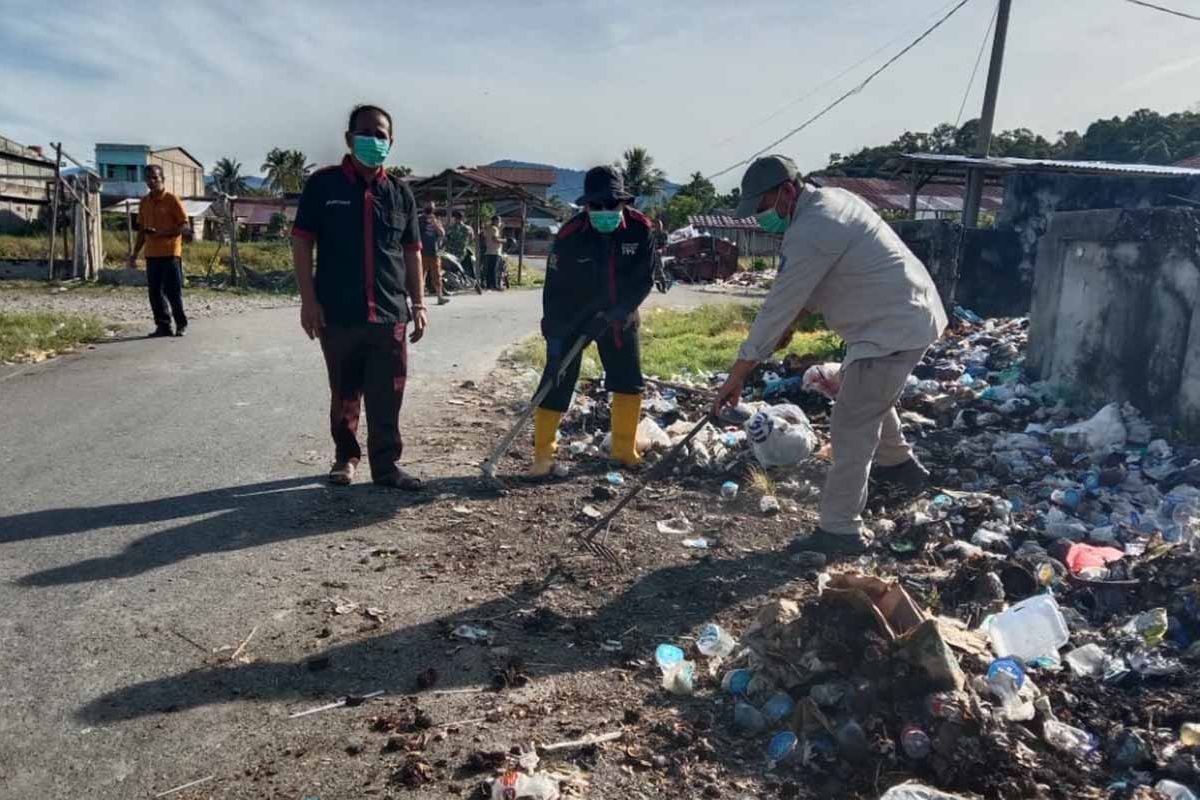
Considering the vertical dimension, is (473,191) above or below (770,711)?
above

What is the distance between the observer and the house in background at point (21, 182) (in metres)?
16.2

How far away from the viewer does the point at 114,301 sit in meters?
13.8

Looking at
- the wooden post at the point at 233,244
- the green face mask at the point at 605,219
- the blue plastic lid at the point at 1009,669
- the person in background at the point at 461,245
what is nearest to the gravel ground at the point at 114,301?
the wooden post at the point at 233,244

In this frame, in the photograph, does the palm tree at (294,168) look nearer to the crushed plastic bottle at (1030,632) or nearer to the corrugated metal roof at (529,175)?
the corrugated metal roof at (529,175)

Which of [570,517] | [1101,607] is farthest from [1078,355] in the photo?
[570,517]

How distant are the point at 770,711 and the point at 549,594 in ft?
3.82

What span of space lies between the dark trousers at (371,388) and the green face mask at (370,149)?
0.82 m

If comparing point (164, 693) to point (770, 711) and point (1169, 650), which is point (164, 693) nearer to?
point (770, 711)

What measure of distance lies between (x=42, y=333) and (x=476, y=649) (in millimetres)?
7881

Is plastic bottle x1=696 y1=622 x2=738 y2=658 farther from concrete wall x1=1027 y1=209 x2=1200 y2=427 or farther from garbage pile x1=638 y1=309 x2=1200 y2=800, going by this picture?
concrete wall x1=1027 y1=209 x2=1200 y2=427

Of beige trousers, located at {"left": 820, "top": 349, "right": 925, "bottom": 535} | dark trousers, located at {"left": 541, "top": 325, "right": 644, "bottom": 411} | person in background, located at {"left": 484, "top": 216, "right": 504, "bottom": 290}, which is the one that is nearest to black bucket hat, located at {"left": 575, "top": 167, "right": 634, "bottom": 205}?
dark trousers, located at {"left": 541, "top": 325, "right": 644, "bottom": 411}

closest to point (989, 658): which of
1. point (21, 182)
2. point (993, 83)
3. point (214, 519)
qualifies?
point (214, 519)

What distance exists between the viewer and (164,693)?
2719 mm

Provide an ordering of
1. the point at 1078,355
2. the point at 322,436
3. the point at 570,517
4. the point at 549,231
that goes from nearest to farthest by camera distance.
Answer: the point at 570,517
the point at 322,436
the point at 1078,355
the point at 549,231
